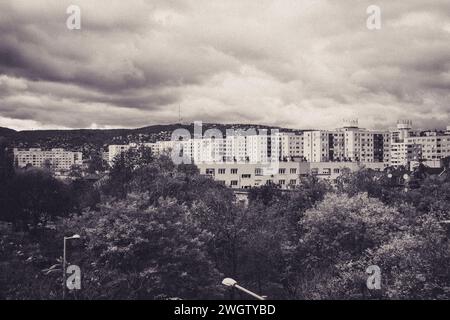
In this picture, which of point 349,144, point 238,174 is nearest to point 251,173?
point 238,174

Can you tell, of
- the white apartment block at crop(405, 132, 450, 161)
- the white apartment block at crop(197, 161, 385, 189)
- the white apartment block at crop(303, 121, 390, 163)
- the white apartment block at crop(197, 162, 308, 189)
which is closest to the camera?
the white apartment block at crop(197, 162, 308, 189)

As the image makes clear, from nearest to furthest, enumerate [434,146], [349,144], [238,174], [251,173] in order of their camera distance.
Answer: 1. [238,174]
2. [251,173]
3. [349,144]
4. [434,146]

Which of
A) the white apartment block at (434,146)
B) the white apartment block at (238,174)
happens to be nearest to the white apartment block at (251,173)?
the white apartment block at (238,174)

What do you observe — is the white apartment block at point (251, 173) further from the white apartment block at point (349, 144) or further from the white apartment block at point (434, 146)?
the white apartment block at point (434, 146)

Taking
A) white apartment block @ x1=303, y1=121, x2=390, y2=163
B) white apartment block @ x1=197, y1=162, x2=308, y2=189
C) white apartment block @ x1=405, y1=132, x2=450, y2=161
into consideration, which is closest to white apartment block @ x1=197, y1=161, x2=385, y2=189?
white apartment block @ x1=197, y1=162, x2=308, y2=189

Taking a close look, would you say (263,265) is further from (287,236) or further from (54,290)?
(54,290)

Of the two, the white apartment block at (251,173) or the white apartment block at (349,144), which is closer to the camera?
the white apartment block at (251,173)

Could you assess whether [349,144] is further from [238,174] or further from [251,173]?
[238,174]

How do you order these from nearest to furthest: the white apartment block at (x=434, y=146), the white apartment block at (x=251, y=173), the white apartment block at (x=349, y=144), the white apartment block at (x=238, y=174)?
1. the white apartment block at (x=238, y=174)
2. the white apartment block at (x=251, y=173)
3. the white apartment block at (x=349, y=144)
4. the white apartment block at (x=434, y=146)

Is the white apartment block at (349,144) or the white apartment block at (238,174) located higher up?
the white apartment block at (349,144)

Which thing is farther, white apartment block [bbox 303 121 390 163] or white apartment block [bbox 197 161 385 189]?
white apartment block [bbox 303 121 390 163]

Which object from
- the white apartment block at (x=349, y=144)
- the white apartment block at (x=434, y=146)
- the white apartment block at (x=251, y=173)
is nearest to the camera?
the white apartment block at (x=251, y=173)

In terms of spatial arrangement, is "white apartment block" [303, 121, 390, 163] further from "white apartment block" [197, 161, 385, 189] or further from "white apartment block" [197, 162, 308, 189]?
"white apartment block" [197, 162, 308, 189]

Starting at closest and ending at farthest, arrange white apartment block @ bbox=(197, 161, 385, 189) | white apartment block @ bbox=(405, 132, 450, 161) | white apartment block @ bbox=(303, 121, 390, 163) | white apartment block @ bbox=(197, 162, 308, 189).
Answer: white apartment block @ bbox=(197, 162, 308, 189), white apartment block @ bbox=(197, 161, 385, 189), white apartment block @ bbox=(303, 121, 390, 163), white apartment block @ bbox=(405, 132, 450, 161)
